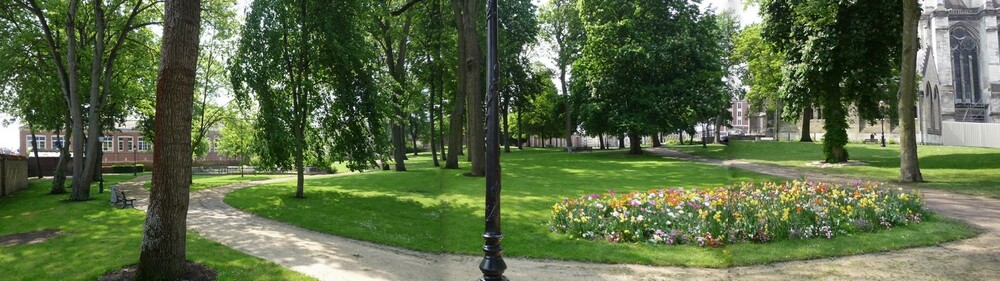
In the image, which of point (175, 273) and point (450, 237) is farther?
point (450, 237)

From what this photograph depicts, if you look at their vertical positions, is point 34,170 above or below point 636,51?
below

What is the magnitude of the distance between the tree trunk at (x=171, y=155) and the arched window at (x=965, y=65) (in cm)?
7275

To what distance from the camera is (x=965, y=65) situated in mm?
58250

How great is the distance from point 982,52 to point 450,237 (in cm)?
7200

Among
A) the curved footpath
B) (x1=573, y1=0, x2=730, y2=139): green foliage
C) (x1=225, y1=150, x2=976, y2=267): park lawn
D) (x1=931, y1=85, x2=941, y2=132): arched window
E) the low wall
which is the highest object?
(x1=573, y1=0, x2=730, y2=139): green foliage

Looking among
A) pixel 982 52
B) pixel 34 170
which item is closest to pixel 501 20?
pixel 34 170

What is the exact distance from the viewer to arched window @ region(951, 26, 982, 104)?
57844 mm

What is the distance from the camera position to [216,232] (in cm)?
1060

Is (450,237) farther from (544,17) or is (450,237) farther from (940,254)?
(544,17)

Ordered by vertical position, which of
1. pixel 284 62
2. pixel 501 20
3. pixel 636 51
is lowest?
pixel 284 62

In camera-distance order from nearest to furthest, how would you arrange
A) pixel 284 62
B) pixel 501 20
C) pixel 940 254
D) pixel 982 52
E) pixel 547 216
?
pixel 940 254 → pixel 547 216 → pixel 284 62 → pixel 501 20 → pixel 982 52

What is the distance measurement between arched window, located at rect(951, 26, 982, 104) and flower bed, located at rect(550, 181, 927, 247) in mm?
63912

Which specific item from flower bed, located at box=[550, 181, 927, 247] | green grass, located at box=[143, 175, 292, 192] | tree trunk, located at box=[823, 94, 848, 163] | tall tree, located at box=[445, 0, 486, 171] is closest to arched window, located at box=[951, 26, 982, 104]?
tree trunk, located at box=[823, 94, 848, 163]

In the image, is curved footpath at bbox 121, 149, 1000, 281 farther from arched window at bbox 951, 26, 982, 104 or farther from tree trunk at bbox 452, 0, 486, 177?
arched window at bbox 951, 26, 982, 104
